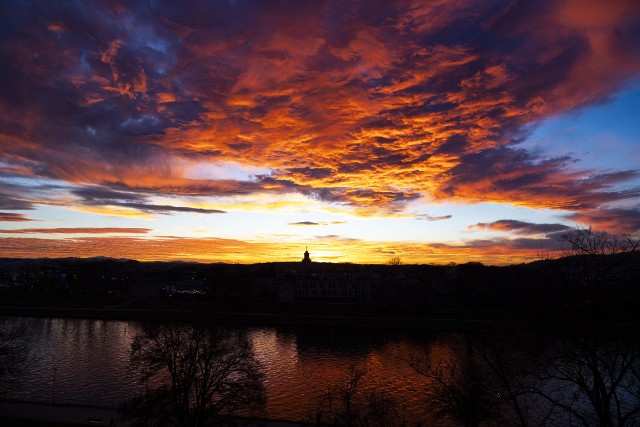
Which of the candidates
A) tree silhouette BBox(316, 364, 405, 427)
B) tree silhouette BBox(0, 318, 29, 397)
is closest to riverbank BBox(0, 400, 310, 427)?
tree silhouette BBox(0, 318, 29, 397)

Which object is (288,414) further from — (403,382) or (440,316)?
(440,316)

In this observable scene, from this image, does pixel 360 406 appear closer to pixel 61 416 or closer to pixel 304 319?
pixel 61 416

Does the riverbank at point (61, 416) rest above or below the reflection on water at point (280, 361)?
above

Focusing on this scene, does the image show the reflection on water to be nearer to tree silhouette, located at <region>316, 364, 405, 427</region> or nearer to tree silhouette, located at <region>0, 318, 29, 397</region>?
tree silhouette, located at <region>316, 364, 405, 427</region>

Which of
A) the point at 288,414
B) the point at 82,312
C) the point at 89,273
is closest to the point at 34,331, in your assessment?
the point at 82,312

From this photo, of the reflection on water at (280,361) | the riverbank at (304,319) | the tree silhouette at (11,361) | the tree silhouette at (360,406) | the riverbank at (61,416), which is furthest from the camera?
the riverbank at (304,319)

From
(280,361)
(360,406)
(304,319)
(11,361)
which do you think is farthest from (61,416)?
(304,319)

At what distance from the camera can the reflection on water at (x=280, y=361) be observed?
37406mm

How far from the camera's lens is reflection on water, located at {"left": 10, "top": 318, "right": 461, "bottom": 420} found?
37.4m

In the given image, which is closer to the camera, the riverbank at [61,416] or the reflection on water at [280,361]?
the riverbank at [61,416]

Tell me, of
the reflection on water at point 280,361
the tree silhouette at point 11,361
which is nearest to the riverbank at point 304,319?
the reflection on water at point 280,361

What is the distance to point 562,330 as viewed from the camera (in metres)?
11.0

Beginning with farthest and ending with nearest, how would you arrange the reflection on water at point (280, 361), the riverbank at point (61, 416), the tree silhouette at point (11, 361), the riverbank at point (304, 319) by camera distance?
the riverbank at point (304, 319) → the reflection on water at point (280, 361) → the tree silhouette at point (11, 361) → the riverbank at point (61, 416)

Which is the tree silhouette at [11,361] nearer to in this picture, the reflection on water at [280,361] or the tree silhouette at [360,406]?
the reflection on water at [280,361]
